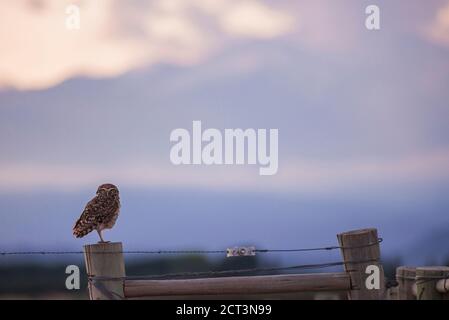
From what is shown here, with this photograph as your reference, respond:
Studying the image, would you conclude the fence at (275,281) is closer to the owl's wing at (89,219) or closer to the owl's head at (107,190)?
the owl's wing at (89,219)

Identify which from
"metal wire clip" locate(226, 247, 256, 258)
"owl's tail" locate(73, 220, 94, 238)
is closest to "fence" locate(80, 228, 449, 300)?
"metal wire clip" locate(226, 247, 256, 258)

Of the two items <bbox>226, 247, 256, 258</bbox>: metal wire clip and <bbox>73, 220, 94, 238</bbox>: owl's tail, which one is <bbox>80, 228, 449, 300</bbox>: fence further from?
<bbox>73, 220, 94, 238</bbox>: owl's tail

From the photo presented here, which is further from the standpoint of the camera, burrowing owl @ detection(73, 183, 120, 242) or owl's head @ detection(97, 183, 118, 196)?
owl's head @ detection(97, 183, 118, 196)

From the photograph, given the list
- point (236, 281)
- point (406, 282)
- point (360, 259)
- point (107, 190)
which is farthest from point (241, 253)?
point (107, 190)

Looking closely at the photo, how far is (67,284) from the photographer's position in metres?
6.53

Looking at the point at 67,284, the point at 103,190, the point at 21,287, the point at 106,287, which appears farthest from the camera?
the point at 21,287

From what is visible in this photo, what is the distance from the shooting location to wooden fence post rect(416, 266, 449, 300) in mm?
5949

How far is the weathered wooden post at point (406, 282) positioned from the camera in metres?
6.20

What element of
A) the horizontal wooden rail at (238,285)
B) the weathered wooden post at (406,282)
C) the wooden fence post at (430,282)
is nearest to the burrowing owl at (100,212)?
the horizontal wooden rail at (238,285)

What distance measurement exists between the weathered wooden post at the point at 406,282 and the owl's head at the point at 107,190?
7.60ft

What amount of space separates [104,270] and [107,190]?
1.23 metres
